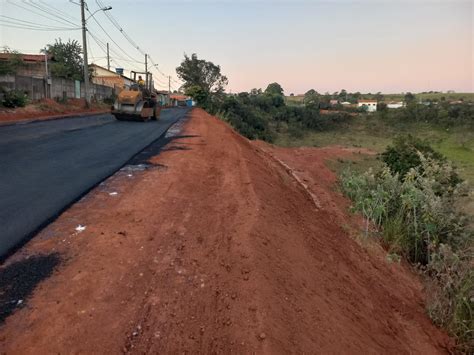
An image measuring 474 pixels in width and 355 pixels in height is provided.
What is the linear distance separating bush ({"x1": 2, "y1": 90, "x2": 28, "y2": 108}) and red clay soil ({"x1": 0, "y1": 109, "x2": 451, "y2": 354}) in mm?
18890

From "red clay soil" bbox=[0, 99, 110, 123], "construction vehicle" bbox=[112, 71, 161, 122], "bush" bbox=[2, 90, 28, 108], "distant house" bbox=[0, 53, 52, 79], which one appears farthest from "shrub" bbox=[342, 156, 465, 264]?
"distant house" bbox=[0, 53, 52, 79]

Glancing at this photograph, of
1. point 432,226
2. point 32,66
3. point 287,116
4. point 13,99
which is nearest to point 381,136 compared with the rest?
point 287,116

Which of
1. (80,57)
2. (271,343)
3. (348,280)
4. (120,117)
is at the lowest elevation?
(348,280)

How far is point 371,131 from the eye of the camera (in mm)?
51875

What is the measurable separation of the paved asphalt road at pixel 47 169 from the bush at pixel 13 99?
960cm

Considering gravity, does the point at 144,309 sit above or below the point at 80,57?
below

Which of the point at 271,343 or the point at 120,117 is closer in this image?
the point at 271,343

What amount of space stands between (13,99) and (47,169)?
17.7 metres

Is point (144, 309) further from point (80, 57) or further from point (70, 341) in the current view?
point (80, 57)

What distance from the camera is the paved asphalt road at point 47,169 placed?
5.06 metres

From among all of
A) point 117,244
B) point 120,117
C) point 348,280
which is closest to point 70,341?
point 117,244

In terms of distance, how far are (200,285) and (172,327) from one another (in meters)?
0.69

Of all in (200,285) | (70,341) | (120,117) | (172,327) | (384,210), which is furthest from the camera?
(120,117)

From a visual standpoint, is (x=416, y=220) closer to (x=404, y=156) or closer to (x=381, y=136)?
(x=404, y=156)
